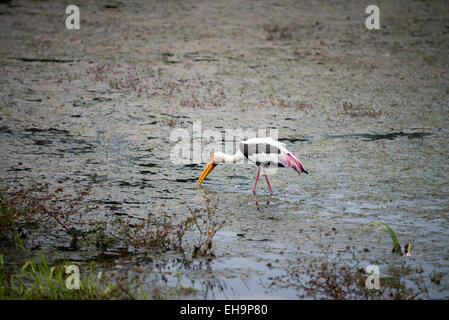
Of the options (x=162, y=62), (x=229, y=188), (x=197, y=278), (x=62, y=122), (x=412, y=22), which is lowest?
(x=197, y=278)

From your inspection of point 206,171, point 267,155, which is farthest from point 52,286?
point 267,155

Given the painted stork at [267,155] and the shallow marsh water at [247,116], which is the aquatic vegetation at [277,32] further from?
the painted stork at [267,155]

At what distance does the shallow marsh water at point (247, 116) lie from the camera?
5188 mm

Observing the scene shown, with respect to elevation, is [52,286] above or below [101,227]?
below

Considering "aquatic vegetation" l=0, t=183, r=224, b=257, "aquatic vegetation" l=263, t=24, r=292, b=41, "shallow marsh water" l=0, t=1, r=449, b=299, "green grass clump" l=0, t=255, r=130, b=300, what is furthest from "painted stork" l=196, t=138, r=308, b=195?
"aquatic vegetation" l=263, t=24, r=292, b=41

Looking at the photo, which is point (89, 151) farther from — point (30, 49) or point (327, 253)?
point (30, 49)

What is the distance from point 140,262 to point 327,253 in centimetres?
144

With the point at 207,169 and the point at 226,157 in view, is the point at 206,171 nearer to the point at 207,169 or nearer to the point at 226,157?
the point at 207,169

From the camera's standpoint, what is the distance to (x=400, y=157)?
7.18m

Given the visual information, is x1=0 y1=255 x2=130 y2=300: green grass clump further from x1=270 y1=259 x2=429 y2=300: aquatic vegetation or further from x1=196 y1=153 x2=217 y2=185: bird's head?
x1=196 y1=153 x2=217 y2=185: bird's head

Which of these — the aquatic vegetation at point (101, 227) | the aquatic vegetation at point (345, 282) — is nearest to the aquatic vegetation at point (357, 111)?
the aquatic vegetation at point (101, 227)

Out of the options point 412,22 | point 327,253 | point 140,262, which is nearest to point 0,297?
point 140,262

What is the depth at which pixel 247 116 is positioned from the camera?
8641 mm

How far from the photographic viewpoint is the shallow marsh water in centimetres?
519
